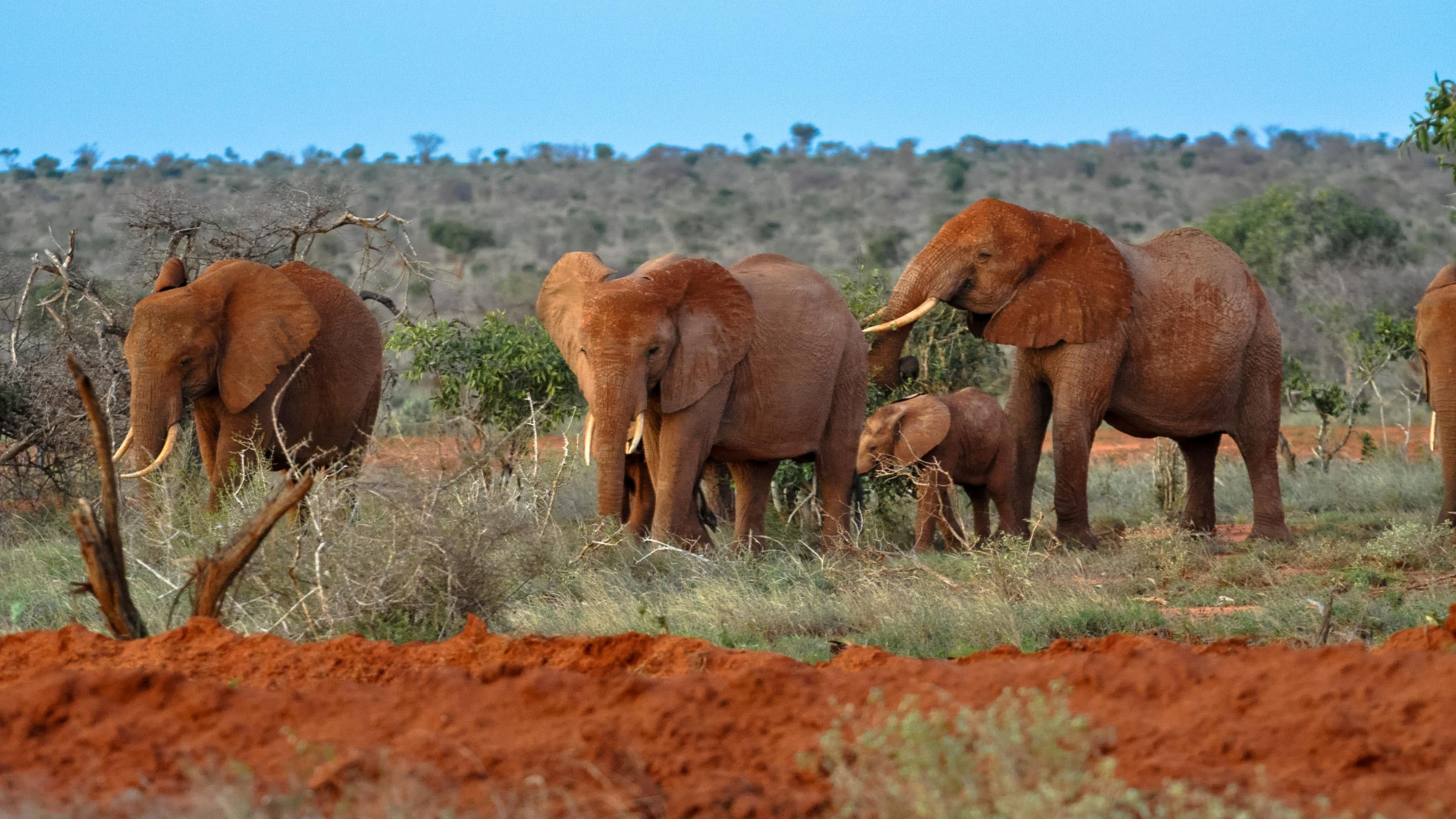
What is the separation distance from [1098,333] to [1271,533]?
2.24m

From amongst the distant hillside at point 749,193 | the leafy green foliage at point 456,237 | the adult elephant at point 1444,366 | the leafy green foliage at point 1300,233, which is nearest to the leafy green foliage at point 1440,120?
the adult elephant at point 1444,366

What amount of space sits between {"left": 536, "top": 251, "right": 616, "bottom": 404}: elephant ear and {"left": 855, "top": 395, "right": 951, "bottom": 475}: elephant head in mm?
2557

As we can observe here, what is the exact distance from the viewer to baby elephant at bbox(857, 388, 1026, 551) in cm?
1184

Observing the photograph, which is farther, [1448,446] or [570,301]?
[1448,446]

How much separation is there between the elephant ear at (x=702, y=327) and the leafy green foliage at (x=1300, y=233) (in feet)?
65.1

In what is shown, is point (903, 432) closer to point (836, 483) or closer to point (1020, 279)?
point (836, 483)

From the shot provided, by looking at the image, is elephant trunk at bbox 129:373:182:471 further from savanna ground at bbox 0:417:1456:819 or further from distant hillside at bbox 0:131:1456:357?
distant hillside at bbox 0:131:1456:357

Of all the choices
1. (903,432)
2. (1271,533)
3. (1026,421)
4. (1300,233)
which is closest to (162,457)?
(903,432)

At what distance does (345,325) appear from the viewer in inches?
465

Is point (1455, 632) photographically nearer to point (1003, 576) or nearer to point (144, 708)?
point (1003, 576)

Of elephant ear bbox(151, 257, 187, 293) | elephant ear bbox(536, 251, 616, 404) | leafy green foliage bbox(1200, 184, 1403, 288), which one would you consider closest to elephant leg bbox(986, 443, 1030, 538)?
elephant ear bbox(536, 251, 616, 404)

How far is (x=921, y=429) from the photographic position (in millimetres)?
11938

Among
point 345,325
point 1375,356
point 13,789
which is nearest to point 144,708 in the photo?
point 13,789

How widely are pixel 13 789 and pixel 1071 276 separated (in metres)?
8.79
